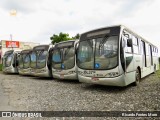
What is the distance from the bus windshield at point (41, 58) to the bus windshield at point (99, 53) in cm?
556

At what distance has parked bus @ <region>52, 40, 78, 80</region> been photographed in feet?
36.0

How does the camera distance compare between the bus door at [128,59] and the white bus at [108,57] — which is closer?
the white bus at [108,57]

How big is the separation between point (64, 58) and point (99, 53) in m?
4.21

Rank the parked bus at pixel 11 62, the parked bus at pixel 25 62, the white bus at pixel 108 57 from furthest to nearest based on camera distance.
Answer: the parked bus at pixel 11 62
the parked bus at pixel 25 62
the white bus at pixel 108 57

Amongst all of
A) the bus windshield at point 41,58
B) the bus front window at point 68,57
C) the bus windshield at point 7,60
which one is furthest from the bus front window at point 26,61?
the bus front window at point 68,57

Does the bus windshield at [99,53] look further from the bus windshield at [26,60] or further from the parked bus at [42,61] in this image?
the bus windshield at [26,60]

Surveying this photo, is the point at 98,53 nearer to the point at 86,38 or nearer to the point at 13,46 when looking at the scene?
the point at 86,38

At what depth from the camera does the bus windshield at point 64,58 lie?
1113 cm

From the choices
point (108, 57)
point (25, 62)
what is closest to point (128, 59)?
point (108, 57)

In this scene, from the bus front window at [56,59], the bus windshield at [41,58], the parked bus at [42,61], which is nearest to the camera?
the bus front window at [56,59]

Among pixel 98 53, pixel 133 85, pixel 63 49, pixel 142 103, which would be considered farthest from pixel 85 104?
pixel 63 49

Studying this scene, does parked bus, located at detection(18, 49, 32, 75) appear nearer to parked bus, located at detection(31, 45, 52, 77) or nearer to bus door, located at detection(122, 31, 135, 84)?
parked bus, located at detection(31, 45, 52, 77)

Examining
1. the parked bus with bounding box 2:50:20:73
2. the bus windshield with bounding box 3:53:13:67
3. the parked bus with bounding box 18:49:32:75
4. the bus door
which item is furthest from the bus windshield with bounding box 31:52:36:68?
the bus door

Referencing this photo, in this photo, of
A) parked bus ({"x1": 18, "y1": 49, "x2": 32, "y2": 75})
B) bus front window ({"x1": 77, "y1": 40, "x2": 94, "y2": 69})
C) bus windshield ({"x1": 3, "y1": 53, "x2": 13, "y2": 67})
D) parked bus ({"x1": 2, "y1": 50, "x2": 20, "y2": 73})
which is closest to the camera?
bus front window ({"x1": 77, "y1": 40, "x2": 94, "y2": 69})
